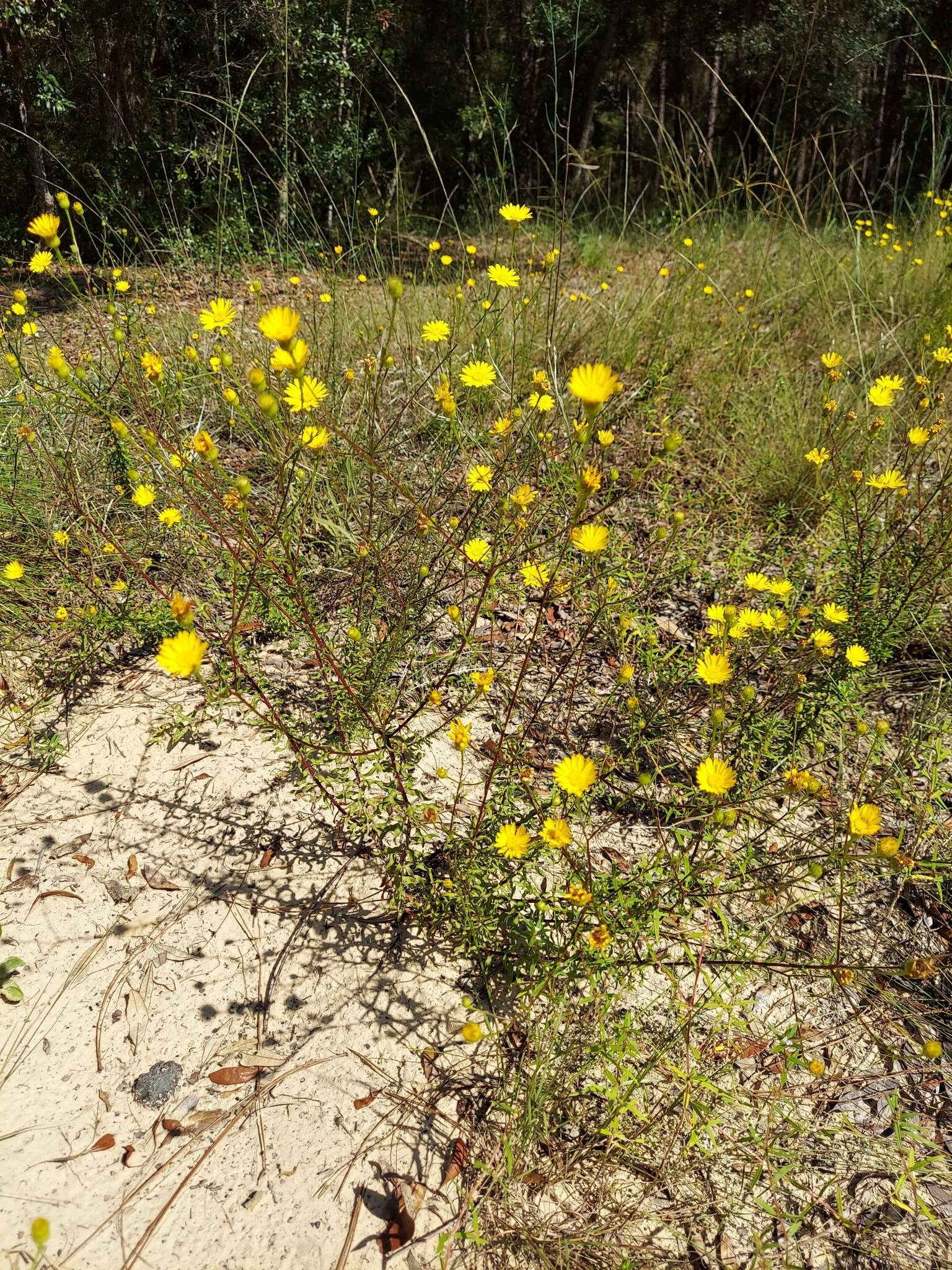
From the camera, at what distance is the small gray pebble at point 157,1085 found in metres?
1.20

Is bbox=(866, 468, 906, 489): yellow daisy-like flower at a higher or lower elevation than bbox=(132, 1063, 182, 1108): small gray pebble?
higher

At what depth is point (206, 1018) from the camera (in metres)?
1.31

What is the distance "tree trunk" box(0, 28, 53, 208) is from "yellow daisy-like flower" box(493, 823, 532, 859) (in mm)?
6234

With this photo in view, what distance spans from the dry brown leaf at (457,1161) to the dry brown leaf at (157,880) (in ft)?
2.51

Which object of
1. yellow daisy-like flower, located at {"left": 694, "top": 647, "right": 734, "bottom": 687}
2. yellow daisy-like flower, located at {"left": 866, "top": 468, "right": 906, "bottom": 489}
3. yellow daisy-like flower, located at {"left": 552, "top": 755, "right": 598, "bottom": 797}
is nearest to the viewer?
yellow daisy-like flower, located at {"left": 552, "top": 755, "right": 598, "bottom": 797}

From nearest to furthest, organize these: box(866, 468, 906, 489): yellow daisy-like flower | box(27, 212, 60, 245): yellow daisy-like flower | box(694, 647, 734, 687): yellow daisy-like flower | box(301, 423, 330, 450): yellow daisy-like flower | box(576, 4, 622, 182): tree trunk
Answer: box(301, 423, 330, 450): yellow daisy-like flower
box(694, 647, 734, 687): yellow daisy-like flower
box(27, 212, 60, 245): yellow daisy-like flower
box(866, 468, 906, 489): yellow daisy-like flower
box(576, 4, 622, 182): tree trunk

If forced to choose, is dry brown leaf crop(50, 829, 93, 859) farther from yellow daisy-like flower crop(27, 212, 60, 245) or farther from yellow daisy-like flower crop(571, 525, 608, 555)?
yellow daisy-like flower crop(27, 212, 60, 245)

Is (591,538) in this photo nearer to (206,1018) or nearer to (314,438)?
(314,438)

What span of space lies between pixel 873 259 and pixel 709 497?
2714 mm

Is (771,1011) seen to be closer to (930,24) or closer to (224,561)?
(224,561)

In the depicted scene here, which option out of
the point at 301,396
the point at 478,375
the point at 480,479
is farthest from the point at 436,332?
the point at 301,396

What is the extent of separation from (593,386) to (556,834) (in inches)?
29.3

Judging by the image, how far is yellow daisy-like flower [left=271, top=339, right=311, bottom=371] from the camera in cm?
116

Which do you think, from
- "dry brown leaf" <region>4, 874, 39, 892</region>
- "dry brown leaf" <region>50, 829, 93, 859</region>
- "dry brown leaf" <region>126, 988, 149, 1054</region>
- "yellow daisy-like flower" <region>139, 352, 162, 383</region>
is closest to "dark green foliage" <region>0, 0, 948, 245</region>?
"yellow daisy-like flower" <region>139, 352, 162, 383</region>
